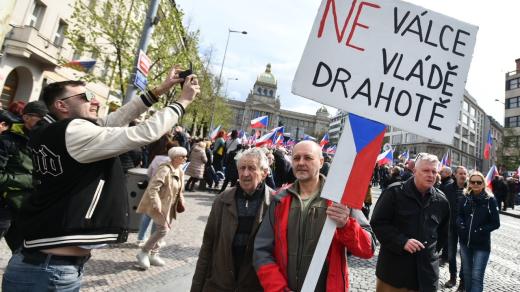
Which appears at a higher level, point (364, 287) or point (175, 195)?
point (175, 195)

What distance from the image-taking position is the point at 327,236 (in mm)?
1777

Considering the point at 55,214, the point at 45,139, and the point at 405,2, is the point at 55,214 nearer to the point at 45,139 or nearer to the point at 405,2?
the point at 45,139

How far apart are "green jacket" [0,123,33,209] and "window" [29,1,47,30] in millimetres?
16407

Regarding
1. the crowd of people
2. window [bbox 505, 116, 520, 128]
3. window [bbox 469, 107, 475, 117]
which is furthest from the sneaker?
window [bbox 469, 107, 475, 117]

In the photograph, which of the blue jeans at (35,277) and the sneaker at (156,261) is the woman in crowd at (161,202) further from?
the blue jeans at (35,277)

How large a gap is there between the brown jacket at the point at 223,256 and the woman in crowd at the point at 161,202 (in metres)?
2.23

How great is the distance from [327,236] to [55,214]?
1423 millimetres

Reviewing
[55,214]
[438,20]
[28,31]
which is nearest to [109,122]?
[55,214]

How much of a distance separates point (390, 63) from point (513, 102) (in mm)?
56342

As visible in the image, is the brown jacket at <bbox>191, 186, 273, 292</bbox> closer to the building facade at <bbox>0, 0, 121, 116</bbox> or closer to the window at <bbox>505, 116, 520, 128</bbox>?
the building facade at <bbox>0, 0, 121, 116</bbox>

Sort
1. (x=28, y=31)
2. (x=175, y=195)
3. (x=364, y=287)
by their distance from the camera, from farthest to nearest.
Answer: (x=28, y=31) < (x=175, y=195) < (x=364, y=287)

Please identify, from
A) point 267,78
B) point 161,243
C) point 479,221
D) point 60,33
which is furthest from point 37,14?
point 267,78

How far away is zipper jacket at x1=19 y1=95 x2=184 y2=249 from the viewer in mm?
1658

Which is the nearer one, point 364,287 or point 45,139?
point 45,139
